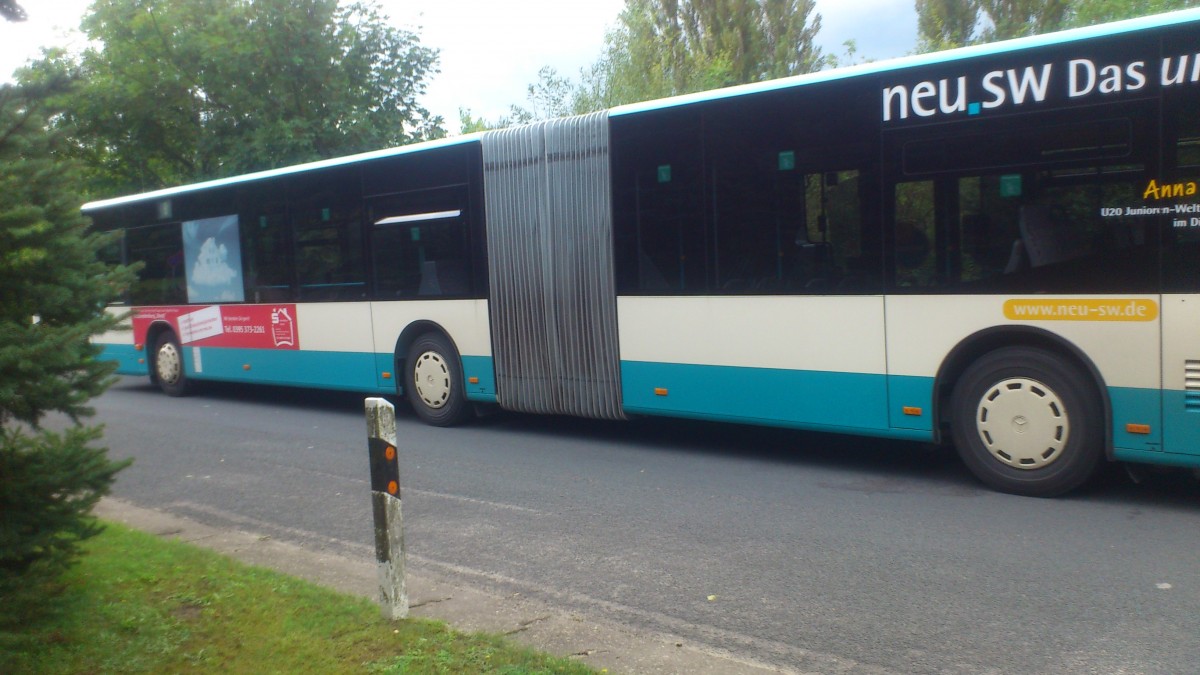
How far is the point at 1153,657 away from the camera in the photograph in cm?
450

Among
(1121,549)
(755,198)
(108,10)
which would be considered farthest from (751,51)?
(1121,549)

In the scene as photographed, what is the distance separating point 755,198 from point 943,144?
1.67m

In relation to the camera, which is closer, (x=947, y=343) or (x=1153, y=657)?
(x=1153, y=657)

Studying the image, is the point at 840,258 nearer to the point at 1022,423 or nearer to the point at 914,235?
the point at 914,235

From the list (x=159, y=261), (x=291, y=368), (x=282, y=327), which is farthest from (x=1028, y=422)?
(x=159, y=261)

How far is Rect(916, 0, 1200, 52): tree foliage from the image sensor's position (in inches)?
1029

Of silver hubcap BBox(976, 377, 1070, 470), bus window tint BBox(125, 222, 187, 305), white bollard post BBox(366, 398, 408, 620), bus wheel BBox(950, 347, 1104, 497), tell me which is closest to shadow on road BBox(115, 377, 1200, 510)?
bus wheel BBox(950, 347, 1104, 497)

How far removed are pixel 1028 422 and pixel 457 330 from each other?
244 inches

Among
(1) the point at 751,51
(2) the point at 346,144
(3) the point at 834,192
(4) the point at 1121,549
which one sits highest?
(1) the point at 751,51

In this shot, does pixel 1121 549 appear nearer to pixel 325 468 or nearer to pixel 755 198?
pixel 755 198

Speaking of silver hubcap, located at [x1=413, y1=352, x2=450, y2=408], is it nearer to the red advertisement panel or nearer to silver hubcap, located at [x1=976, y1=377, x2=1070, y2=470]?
the red advertisement panel

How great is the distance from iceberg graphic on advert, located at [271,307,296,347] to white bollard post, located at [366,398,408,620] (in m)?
9.14

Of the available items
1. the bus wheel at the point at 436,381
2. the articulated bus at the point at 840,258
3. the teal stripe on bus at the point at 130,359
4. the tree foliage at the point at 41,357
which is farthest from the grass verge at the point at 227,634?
the teal stripe on bus at the point at 130,359

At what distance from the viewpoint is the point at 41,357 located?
436cm
